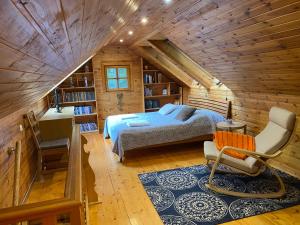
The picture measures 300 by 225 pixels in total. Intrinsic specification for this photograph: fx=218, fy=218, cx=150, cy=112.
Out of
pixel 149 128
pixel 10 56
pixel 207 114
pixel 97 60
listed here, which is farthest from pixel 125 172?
pixel 97 60

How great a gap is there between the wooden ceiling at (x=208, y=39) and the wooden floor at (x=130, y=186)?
1.40 metres

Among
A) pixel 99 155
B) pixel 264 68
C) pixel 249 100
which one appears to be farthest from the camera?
pixel 99 155

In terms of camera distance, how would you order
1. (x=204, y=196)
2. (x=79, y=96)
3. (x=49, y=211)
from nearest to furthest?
(x=49, y=211) → (x=204, y=196) → (x=79, y=96)

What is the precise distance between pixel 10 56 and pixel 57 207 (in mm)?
675

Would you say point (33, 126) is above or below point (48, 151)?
above

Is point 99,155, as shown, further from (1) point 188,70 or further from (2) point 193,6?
(2) point 193,6

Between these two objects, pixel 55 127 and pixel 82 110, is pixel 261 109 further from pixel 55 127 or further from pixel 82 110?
pixel 82 110

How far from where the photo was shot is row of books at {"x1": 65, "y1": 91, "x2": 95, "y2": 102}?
556 centimetres

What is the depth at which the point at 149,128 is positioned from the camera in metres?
3.86

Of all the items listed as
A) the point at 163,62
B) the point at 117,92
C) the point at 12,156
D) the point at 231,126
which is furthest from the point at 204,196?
the point at 117,92

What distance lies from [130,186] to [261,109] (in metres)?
2.40

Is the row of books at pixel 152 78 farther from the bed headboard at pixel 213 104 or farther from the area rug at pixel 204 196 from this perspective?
the area rug at pixel 204 196

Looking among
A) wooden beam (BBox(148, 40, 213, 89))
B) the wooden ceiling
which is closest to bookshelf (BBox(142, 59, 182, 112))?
wooden beam (BBox(148, 40, 213, 89))

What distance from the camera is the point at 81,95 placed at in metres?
5.67
